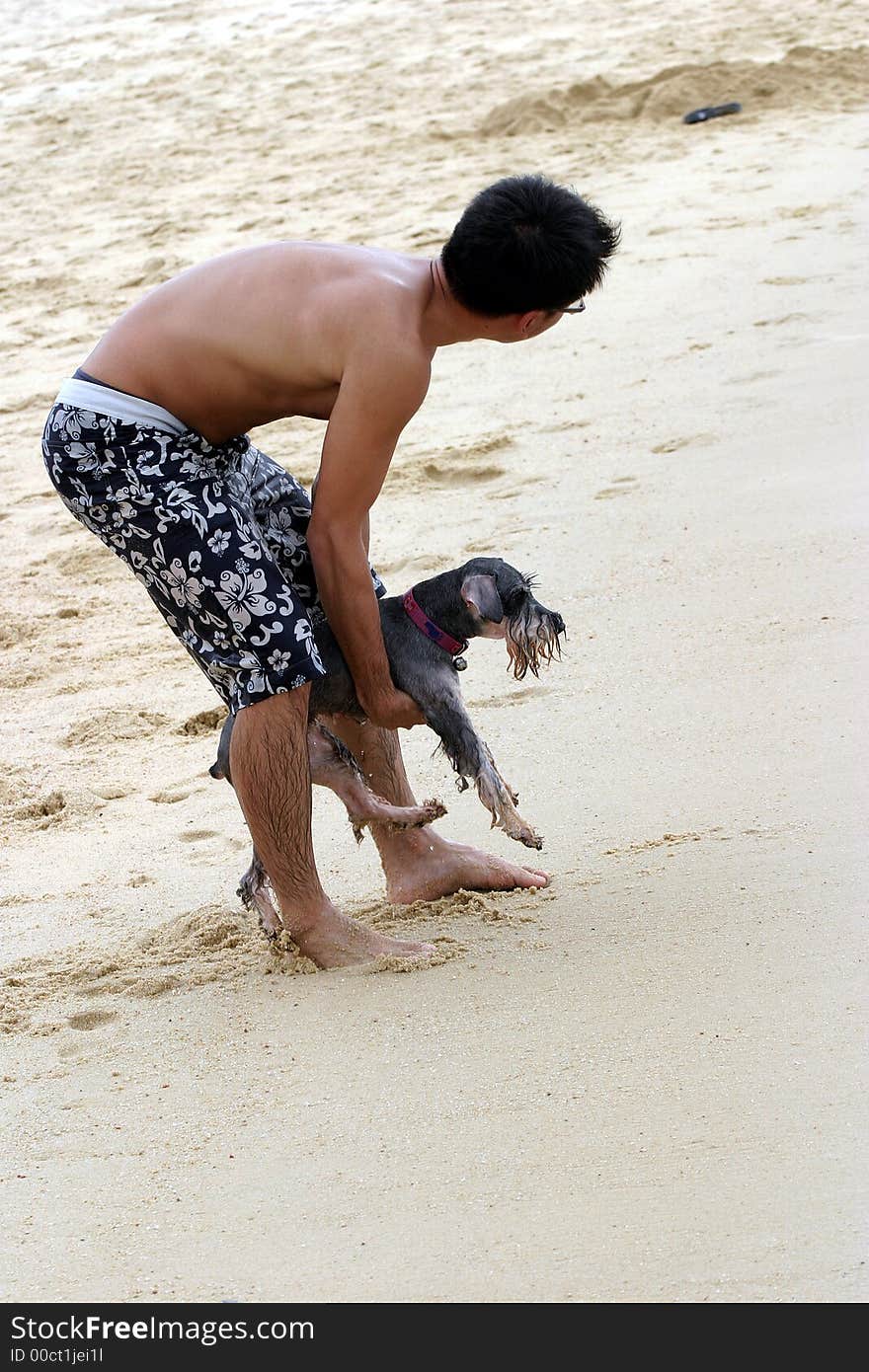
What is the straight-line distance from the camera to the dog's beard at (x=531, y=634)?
11.5 feet

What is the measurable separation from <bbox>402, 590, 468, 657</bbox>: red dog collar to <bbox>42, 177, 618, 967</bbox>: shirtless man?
271 millimetres

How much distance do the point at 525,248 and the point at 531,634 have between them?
3.01 feet

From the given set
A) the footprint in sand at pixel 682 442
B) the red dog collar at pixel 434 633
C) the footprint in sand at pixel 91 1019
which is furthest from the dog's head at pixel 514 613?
the footprint in sand at pixel 682 442

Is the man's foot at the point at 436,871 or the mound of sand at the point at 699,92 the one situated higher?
the mound of sand at the point at 699,92

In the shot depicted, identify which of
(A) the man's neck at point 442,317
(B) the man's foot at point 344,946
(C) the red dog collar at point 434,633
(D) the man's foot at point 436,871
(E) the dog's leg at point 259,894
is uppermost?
(A) the man's neck at point 442,317

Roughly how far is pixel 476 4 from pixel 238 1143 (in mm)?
14604

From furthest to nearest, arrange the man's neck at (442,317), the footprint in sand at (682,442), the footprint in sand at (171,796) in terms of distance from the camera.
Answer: the footprint in sand at (682,442) → the footprint in sand at (171,796) → the man's neck at (442,317)

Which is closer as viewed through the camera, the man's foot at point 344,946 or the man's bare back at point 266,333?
the man's bare back at point 266,333

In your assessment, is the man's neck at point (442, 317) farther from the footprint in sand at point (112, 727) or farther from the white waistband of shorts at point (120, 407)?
the footprint in sand at point (112, 727)

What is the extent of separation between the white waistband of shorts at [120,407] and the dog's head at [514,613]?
0.81 metres

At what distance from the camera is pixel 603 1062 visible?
2883 millimetres

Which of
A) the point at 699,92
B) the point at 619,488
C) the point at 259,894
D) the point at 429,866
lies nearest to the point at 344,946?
the point at 259,894

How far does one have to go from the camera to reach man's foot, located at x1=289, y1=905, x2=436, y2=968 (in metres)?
3.45

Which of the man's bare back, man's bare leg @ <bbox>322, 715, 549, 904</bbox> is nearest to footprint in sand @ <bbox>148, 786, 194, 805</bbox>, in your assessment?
man's bare leg @ <bbox>322, 715, 549, 904</bbox>
